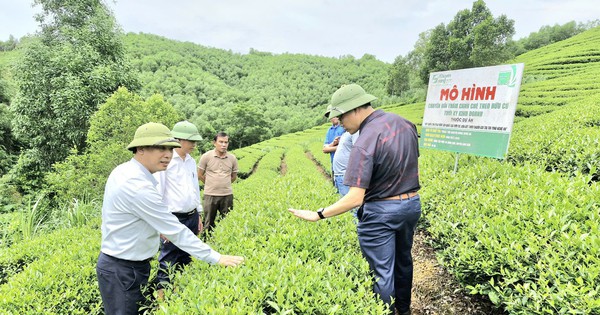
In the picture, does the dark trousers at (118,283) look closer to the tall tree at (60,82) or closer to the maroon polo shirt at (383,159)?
the maroon polo shirt at (383,159)

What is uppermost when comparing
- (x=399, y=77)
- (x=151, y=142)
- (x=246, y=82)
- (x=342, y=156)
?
(x=399, y=77)

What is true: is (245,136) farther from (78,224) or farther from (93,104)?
(78,224)

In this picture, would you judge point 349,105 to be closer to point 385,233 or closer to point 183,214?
point 385,233

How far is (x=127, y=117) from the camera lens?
10.5 meters

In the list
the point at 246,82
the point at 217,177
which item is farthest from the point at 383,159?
the point at 246,82

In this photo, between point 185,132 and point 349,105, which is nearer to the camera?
point 349,105

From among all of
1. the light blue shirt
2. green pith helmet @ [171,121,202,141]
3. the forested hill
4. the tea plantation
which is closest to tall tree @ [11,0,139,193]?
the tea plantation

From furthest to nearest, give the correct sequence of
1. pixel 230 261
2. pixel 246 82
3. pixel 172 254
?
pixel 246 82 < pixel 172 254 < pixel 230 261

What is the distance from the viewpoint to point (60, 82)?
39.2 ft

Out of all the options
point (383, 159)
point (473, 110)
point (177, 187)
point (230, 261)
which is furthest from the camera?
point (473, 110)

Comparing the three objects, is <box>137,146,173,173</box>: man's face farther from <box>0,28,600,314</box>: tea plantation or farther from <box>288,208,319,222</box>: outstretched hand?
<box>288,208,319,222</box>: outstretched hand

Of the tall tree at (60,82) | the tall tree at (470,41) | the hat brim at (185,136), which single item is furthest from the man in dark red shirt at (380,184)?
the tall tree at (470,41)

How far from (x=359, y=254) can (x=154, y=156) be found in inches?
70.2

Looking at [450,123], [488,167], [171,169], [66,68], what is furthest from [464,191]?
[66,68]
